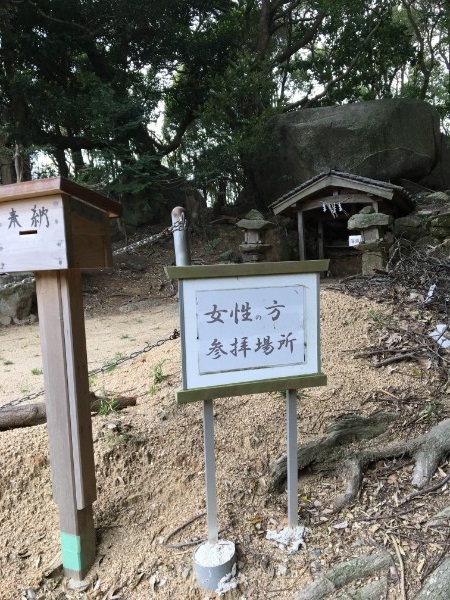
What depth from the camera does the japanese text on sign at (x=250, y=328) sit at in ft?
6.68

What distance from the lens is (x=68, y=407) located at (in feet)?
6.95

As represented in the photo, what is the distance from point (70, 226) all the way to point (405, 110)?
45.0ft

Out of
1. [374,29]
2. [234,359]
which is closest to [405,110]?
[374,29]

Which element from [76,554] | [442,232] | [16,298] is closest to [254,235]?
[442,232]

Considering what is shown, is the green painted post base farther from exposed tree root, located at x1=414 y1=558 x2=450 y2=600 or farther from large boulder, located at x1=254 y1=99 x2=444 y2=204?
large boulder, located at x1=254 y1=99 x2=444 y2=204

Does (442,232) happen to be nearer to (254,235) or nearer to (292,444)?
(254,235)

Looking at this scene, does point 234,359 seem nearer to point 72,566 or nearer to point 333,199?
point 72,566

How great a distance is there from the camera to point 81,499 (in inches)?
83.1

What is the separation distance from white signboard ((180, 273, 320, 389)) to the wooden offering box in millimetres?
547

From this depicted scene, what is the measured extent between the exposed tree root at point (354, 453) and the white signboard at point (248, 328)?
813 mm

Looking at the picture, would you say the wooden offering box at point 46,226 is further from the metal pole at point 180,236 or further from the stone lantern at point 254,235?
the stone lantern at point 254,235

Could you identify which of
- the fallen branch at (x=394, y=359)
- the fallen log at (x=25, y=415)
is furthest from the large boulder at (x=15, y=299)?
A: the fallen branch at (x=394, y=359)

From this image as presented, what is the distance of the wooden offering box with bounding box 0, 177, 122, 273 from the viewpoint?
196 centimetres

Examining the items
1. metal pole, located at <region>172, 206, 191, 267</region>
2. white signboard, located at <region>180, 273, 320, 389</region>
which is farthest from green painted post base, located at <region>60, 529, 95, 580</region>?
metal pole, located at <region>172, 206, 191, 267</region>
